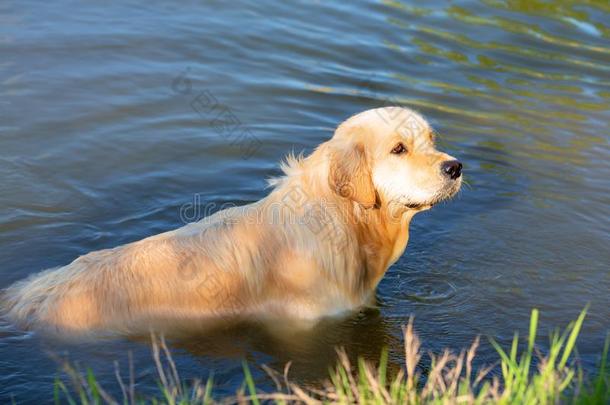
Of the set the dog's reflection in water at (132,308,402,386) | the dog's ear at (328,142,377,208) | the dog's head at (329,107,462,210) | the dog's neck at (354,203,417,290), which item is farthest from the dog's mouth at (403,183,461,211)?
the dog's reflection in water at (132,308,402,386)

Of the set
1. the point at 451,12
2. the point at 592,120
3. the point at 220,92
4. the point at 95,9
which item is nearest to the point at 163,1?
the point at 95,9

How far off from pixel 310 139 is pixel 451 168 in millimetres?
4278

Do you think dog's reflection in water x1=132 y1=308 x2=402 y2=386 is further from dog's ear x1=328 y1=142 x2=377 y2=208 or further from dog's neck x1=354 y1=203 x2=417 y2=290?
dog's ear x1=328 y1=142 x2=377 y2=208

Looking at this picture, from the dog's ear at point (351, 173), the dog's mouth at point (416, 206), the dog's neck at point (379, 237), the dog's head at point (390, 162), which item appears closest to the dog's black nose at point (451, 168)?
the dog's head at point (390, 162)

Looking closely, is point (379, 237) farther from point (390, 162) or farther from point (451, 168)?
point (451, 168)

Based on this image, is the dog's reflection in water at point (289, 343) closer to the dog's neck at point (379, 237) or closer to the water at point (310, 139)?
the water at point (310, 139)

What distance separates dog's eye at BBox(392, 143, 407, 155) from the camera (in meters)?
6.61

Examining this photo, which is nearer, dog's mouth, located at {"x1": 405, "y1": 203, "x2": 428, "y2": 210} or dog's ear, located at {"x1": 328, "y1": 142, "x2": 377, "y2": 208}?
dog's ear, located at {"x1": 328, "y1": 142, "x2": 377, "y2": 208}

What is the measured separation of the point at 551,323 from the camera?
7.46 meters

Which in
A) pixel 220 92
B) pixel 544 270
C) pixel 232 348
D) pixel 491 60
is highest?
pixel 491 60

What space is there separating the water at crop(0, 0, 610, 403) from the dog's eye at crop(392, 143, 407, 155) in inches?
58.7

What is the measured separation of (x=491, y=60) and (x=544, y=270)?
596 centimetres

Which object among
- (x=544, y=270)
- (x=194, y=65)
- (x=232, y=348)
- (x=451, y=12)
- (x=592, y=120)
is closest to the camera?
(x=232, y=348)

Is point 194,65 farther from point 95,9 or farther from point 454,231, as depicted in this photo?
point 454,231
